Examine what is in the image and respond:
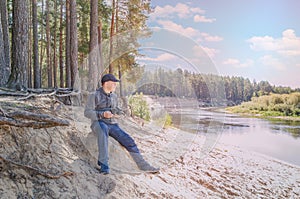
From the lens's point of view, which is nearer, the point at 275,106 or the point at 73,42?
the point at 73,42

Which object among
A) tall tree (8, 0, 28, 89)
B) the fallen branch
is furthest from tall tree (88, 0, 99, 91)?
the fallen branch

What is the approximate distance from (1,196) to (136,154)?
5.98 ft

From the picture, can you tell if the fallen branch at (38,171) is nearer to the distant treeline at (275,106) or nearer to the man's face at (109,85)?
the man's face at (109,85)

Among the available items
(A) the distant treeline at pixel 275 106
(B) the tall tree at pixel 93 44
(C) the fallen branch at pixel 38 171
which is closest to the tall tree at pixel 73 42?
(B) the tall tree at pixel 93 44

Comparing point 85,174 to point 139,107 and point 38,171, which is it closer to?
point 38,171

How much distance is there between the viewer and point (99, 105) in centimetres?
352

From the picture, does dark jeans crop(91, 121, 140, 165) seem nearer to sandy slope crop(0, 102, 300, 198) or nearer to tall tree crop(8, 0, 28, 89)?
sandy slope crop(0, 102, 300, 198)

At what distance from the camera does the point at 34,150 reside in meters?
2.97

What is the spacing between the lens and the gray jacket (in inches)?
134

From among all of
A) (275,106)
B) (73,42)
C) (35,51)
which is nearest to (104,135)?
(73,42)

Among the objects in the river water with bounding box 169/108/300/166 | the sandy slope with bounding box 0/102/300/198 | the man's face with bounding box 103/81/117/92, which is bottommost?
the river water with bounding box 169/108/300/166

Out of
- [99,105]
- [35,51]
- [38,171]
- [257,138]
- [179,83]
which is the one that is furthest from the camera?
Answer: [257,138]

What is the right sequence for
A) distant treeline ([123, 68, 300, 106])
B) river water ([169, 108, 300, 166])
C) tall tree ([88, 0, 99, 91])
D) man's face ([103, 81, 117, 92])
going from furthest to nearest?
river water ([169, 108, 300, 166])
tall tree ([88, 0, 99, 91])
distant treeline ([123, 68, 300, 106])
man's face ([103, 81, 117, 92])

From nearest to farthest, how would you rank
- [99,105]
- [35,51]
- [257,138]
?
[99,105] < [35,51] < [257,138]
